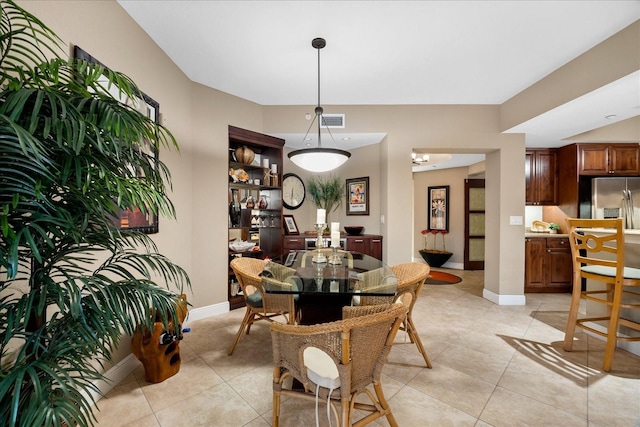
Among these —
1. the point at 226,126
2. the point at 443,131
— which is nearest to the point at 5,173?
the point at 226,126

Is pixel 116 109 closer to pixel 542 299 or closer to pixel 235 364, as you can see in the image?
pixel 235 364

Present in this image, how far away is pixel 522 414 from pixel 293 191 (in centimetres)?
392

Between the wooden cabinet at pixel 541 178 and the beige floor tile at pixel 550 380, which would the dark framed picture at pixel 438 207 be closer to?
the wooden cabinet at pixel 541 178

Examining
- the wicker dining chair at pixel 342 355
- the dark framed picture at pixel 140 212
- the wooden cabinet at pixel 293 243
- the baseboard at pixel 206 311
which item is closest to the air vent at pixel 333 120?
the wooden cabinet at pixel 293 243

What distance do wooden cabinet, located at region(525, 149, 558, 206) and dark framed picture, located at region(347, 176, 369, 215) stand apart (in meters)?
2.67

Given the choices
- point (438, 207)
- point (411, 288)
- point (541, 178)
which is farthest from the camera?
point (438, 207)

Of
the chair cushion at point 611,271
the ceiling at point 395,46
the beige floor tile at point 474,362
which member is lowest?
Result: the beige floor tile at point 474,362

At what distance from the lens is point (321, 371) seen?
1354mm

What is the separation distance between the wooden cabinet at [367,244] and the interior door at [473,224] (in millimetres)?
3066

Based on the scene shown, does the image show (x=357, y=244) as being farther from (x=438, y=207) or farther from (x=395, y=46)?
(x=438, y=207)

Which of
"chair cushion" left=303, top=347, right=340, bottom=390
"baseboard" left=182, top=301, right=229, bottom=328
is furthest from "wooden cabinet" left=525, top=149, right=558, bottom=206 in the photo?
"baseboard" left=182, top=301, right=229, bottom=328

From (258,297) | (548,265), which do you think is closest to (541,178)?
(548,265)

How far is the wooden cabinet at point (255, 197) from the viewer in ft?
12.1

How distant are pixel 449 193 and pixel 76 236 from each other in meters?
6.84
